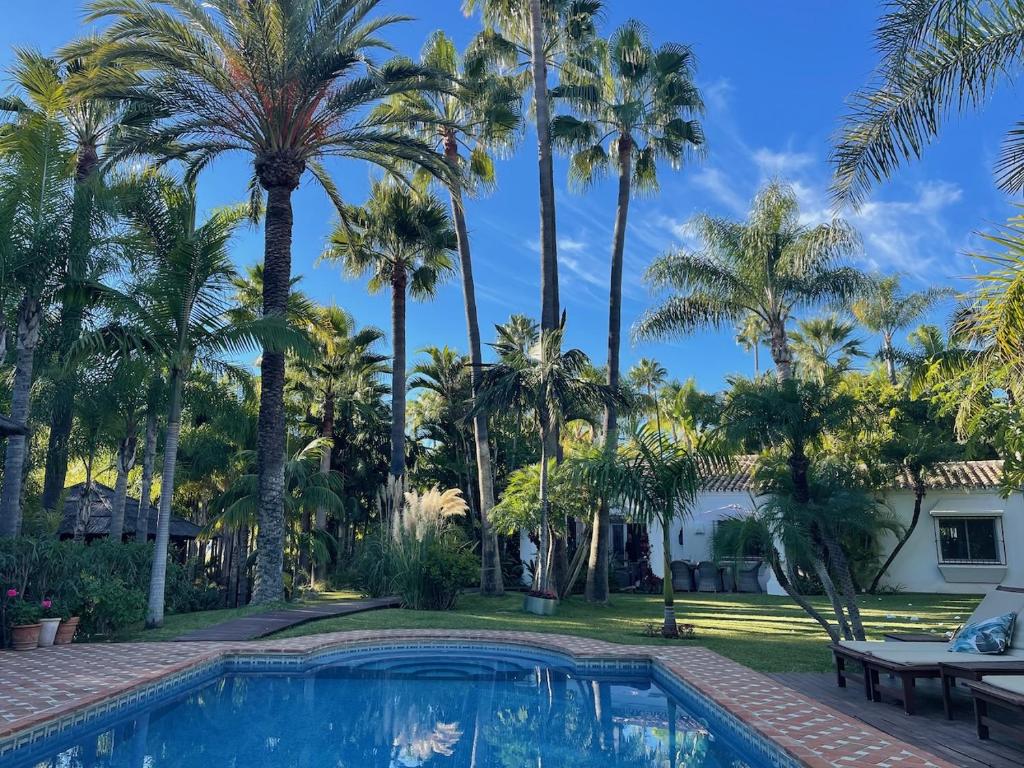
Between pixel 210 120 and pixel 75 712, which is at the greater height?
pixel 210 120

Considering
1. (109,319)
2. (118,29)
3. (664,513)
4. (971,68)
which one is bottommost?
(664,513)

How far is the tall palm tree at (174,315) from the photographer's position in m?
11.6

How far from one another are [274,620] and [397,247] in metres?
10.7

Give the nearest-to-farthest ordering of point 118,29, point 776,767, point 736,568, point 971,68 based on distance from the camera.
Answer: point 776,767 < point 971,68 < point 118,29 < point 736,568

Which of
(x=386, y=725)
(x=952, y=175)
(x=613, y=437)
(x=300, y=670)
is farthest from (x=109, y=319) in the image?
(x=952, y=175)

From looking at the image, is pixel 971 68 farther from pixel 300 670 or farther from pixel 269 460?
pixel 269 460

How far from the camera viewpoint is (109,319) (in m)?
11.9

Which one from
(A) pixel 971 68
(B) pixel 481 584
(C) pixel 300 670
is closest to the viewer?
(A) pixel 971 68

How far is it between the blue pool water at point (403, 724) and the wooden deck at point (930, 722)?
3.94 feet

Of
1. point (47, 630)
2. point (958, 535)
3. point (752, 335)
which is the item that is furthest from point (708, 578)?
point (47, 630)

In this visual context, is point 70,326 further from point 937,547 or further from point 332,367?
point 937,547

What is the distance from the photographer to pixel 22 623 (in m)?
9.31

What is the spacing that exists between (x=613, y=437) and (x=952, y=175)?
29.5 ft

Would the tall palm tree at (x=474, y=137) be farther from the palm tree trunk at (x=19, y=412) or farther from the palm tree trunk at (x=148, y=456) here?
the palm tree trunk at (x=19, y=412)
